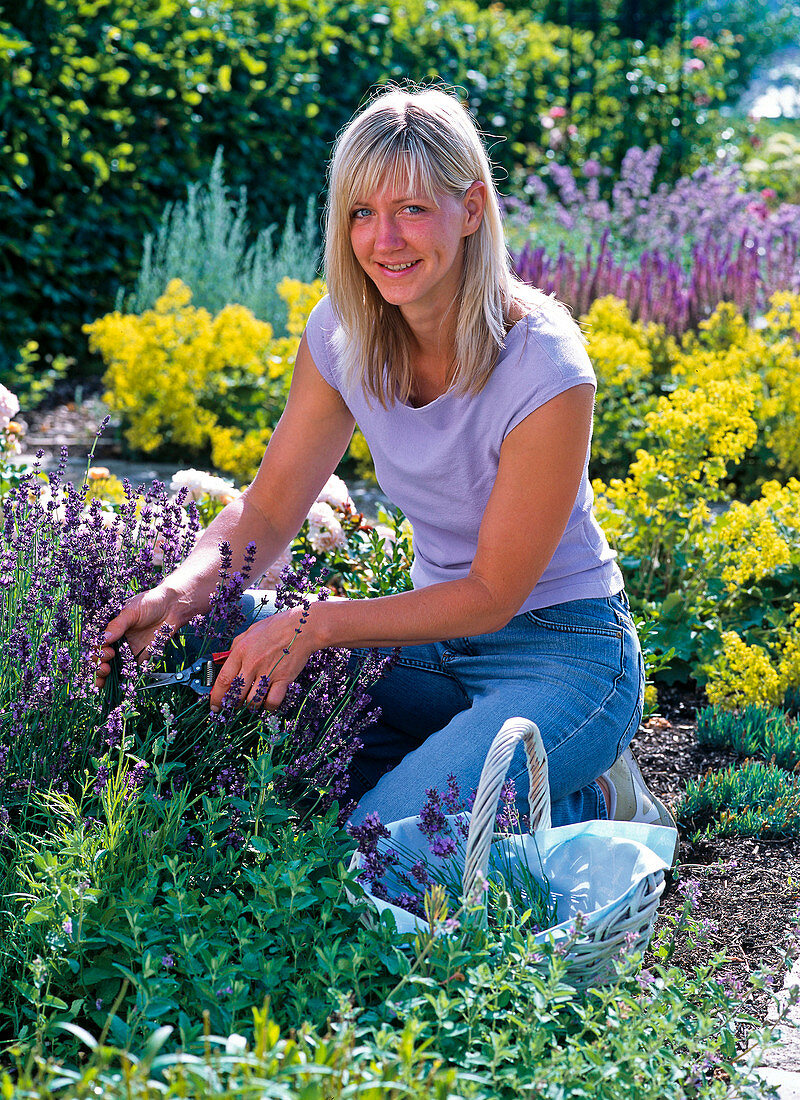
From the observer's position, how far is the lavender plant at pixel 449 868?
1.62 metres

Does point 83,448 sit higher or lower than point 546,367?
lower

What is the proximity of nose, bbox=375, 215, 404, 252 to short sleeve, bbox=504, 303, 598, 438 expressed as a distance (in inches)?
12.1

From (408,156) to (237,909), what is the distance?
1347 mm

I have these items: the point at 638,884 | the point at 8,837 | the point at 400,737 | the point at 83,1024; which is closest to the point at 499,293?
the point at 400,737

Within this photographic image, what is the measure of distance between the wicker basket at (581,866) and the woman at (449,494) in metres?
0.26

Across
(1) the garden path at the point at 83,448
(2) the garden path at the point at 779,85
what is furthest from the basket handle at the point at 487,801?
(2) the garden path at the point at 779,85

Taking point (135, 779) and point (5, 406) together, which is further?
point (5, 406)

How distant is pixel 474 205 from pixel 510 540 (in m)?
0.66

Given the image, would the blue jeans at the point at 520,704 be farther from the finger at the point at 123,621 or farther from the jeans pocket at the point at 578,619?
the finger at the point at 123,621

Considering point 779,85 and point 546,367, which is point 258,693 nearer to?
point 546,367

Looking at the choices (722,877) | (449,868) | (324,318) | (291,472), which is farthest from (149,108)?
(449,868)

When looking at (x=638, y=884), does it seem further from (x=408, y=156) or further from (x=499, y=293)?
(x=408, y=156)

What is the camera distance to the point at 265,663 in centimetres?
190

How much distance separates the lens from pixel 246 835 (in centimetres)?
169
